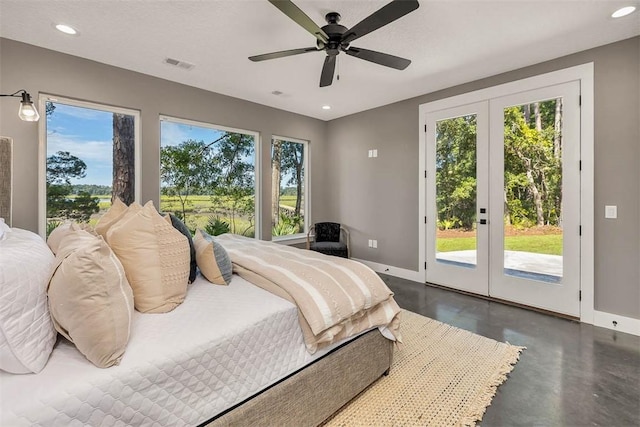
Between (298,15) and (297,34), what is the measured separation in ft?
2.76

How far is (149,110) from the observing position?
3473mm

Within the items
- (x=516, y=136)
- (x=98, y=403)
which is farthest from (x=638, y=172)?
(x=98, y=403)

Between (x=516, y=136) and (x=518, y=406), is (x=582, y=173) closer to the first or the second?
(x=516, y=136)

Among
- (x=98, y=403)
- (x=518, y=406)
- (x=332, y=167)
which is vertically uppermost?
(x=332, y=167)

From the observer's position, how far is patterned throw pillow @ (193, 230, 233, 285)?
6.04 feet

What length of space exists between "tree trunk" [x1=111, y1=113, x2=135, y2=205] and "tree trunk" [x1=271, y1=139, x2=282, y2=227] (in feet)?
6.61

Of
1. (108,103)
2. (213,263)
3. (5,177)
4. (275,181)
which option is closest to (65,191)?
(5,177)

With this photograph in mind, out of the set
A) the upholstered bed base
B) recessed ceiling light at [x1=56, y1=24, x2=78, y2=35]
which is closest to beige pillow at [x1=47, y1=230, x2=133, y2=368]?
the upholstered bed base

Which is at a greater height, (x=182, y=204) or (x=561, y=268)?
(x=182, y=204)

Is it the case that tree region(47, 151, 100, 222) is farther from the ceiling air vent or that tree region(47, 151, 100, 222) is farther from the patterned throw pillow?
the patterned throw pillow

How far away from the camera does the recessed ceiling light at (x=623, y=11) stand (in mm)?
2205

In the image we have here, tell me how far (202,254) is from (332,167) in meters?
3.94

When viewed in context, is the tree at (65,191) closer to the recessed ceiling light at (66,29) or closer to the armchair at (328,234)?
the recessed ceiling light at (66,29)

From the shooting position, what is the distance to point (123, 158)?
3424mm
